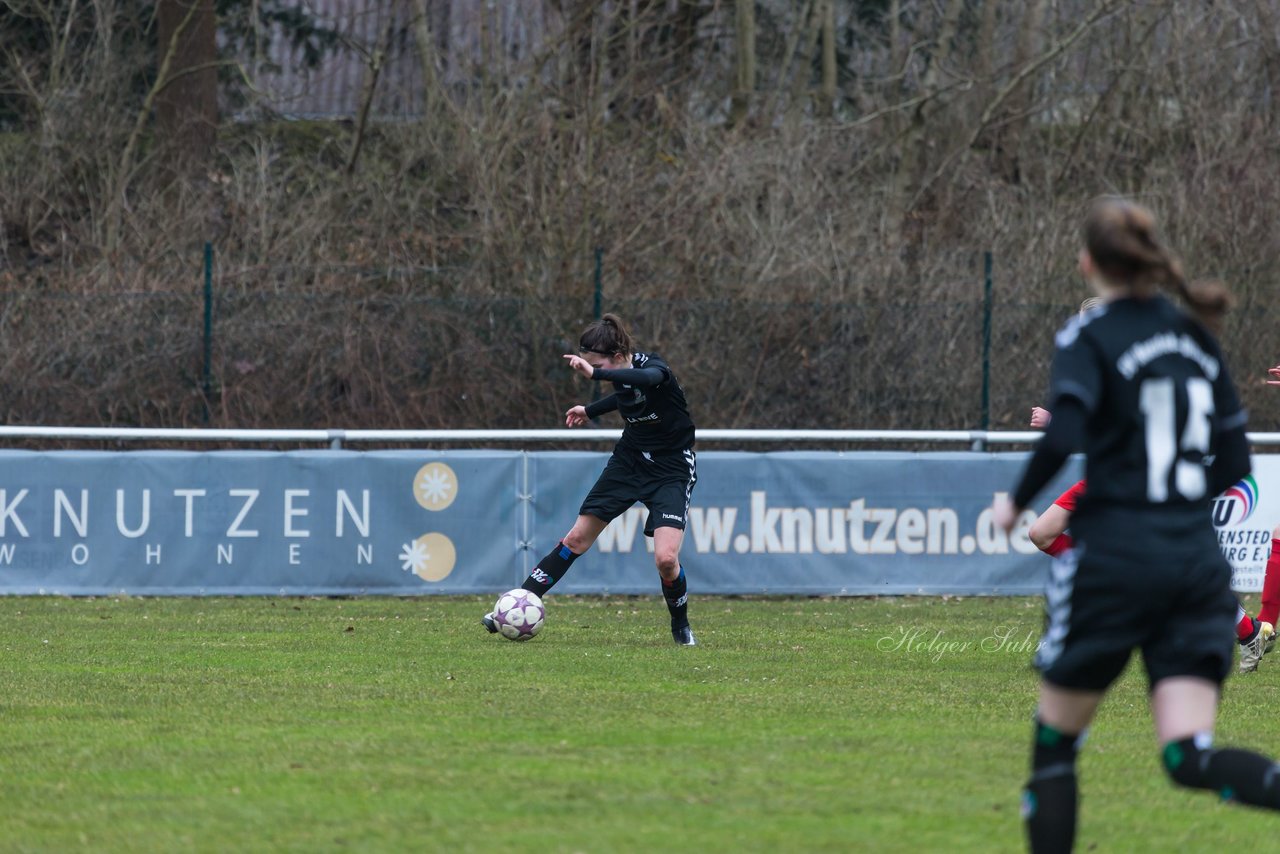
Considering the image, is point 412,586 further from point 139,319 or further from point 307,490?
point 139,319

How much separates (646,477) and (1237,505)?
5633 millimetres

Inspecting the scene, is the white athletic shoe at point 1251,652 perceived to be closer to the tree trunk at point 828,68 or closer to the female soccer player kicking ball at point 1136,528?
the female soccer player kicking ball at point 1136,528

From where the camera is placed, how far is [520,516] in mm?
13320

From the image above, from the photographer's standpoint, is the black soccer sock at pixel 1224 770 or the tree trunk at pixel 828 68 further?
the tree trunk at pixel 828 68

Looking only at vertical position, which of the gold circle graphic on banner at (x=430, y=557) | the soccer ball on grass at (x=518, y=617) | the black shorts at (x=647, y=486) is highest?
the black shorts at (x=647, y=486)

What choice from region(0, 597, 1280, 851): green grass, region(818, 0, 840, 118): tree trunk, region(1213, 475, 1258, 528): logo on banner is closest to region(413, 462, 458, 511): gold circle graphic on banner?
region(0, 597, 1280, 851): green grass

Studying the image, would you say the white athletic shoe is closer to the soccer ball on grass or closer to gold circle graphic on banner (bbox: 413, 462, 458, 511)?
the soccer ball on grass

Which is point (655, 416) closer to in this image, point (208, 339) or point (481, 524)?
point (481, 524)

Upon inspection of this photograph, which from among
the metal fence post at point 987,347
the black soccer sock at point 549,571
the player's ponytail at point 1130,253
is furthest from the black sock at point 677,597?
the metal fence post at point 987,347

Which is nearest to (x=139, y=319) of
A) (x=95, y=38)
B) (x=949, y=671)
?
(x=95, y=38)

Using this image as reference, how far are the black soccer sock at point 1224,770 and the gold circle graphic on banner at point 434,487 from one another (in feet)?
30.9

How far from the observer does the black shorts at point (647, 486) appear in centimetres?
1023

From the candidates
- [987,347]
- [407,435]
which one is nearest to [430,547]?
[407,435]

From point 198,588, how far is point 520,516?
8.14ft
